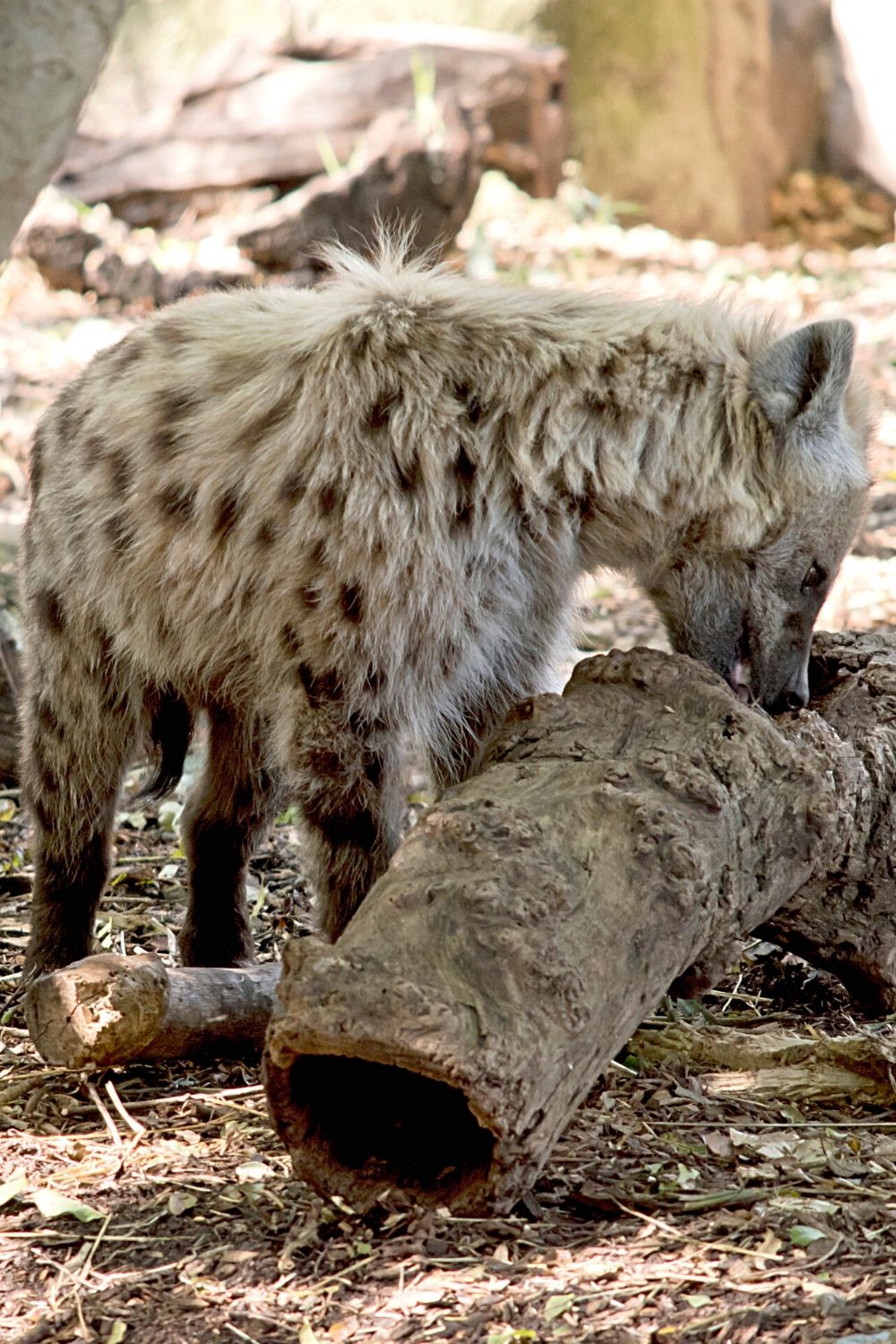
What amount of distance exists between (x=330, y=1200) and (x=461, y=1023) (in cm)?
49

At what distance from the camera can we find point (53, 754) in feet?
12.8

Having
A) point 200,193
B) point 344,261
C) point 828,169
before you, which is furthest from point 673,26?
point 344,261

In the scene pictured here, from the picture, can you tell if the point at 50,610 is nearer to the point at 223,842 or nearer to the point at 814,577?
the point at 223,842

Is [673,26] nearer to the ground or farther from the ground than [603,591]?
farther from the ground

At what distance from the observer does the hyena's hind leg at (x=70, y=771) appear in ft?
12.7

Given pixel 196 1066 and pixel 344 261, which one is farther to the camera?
pixel 344 261

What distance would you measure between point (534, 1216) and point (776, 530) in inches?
65.9

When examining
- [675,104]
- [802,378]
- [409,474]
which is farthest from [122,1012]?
[675,104]

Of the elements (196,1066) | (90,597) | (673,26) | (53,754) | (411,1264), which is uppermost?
(673,26)

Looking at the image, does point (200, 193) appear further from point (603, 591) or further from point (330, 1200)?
point (330, 1200)

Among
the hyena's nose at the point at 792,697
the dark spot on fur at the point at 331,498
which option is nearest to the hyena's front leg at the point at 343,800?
the dark spot on fur at the point at 331,498

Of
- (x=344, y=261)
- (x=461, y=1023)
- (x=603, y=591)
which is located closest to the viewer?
(x=461, y=1023)

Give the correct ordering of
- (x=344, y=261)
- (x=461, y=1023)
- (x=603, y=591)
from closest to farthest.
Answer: (x=461, y=1023) → (x=344, y=261) → (x=603, y=591)

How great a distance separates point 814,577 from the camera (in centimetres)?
370
